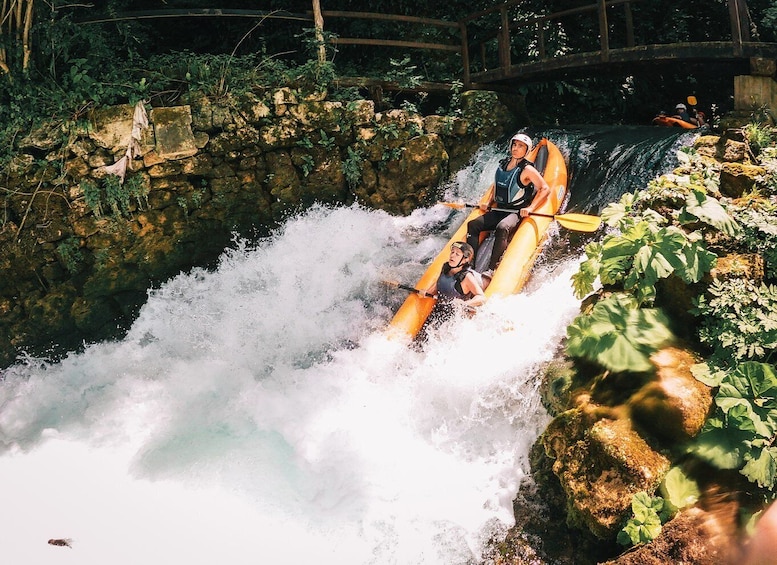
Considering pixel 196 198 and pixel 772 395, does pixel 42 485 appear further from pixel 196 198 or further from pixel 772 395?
pixel 772 395

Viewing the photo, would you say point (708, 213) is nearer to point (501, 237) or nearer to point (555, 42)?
point (501, 237)

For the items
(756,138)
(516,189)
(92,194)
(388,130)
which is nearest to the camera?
(756,138)

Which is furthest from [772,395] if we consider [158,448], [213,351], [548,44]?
[548,44]

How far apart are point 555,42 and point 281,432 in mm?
7615

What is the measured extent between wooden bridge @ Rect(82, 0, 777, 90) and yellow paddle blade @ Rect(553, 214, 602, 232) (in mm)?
2374

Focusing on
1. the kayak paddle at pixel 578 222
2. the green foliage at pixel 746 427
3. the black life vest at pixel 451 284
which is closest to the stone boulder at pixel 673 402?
the green foliage at pixel 746 427

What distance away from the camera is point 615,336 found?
9.87 feet

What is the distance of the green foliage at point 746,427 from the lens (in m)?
2.42

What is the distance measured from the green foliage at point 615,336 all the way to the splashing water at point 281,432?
74cm

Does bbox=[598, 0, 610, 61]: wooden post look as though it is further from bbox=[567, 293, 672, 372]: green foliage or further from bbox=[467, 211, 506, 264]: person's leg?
bbox=[567, 293, 672, 372]: green foliage

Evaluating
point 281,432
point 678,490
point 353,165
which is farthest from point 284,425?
point 353,165

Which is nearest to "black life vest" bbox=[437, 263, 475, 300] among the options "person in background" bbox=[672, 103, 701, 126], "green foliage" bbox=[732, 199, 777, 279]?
"green foliage" bbox=[732, 199, 777, 279]

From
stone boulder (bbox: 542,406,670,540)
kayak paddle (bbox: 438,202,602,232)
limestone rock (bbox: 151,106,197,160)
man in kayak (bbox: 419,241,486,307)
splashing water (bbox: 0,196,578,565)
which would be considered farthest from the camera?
limestone rock (bbox: 151,106,197,160)

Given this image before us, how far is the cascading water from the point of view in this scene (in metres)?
3.47
